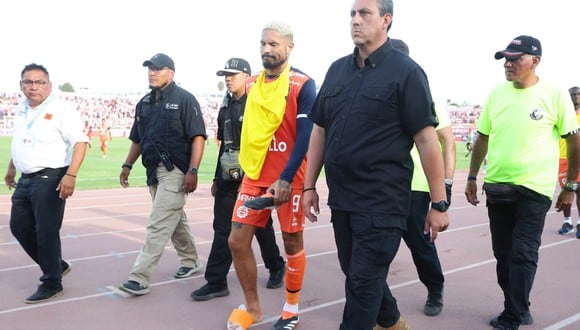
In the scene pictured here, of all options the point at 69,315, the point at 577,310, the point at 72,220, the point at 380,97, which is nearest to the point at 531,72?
the point at 380,97

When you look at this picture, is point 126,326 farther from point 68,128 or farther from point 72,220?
point 72,220

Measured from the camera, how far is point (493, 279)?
5.68 metres

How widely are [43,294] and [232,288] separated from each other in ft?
5.19

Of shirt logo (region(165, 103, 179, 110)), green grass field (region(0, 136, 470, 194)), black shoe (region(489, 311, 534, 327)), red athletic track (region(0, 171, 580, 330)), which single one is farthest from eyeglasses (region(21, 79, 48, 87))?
green grass field (region(0, 136, 470, 194))

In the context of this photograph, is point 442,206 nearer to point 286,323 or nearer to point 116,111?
point 286,323

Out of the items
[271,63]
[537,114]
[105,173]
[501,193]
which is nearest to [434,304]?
[501,193]

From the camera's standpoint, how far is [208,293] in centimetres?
489

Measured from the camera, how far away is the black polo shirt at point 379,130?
9.64ft

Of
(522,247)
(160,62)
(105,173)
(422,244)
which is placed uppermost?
(160,62)

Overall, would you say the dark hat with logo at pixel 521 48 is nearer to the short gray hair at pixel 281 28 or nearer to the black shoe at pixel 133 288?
the short gray hair at pixel 281 28

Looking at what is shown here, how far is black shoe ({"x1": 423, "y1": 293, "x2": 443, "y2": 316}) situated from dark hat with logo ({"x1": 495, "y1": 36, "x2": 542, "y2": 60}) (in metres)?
1.89

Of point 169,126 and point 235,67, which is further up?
point 235,67

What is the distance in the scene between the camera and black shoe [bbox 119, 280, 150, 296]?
4.89 metres

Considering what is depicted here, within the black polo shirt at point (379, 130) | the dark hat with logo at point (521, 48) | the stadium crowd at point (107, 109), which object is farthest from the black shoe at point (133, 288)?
the stadium crowd at point (107, 109)
